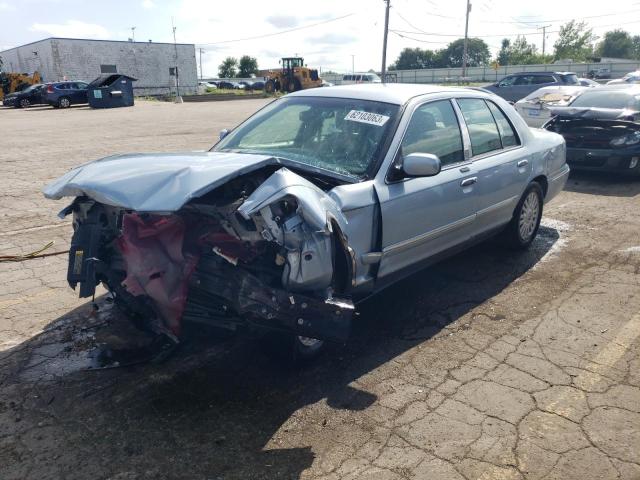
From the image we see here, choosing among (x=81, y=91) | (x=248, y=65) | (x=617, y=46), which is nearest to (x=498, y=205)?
(x=81, y=91)

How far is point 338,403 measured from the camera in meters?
3.31

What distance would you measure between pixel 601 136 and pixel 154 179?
27.7ft

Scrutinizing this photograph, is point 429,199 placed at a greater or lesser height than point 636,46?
lesser

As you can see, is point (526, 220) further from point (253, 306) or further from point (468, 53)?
point (468, 53)

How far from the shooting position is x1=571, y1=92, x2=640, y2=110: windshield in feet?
33.3

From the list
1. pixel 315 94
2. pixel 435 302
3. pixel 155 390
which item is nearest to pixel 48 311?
pixel 155 390

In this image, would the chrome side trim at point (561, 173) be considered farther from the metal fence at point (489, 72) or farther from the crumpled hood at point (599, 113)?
the metal fence at point (489, 72)

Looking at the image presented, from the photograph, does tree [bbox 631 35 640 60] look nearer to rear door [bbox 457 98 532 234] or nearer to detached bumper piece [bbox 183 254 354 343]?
rear door [bbox 457 98 532 234]

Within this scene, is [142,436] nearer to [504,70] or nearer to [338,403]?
[338,403]

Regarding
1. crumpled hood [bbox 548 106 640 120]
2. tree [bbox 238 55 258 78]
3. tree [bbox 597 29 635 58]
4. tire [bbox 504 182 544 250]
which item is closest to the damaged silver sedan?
tire [bbox 504 182 544 250]

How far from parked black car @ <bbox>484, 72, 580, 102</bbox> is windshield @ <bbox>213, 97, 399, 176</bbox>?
1825 cm

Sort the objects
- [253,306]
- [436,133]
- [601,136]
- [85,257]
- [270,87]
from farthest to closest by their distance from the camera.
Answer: [270,87]
[601,136]
[436,133]
[85,257]
[253,306]

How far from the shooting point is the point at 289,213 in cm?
309

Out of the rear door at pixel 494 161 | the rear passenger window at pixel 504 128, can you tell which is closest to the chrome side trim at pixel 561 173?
the rear door at pixel 494 161
